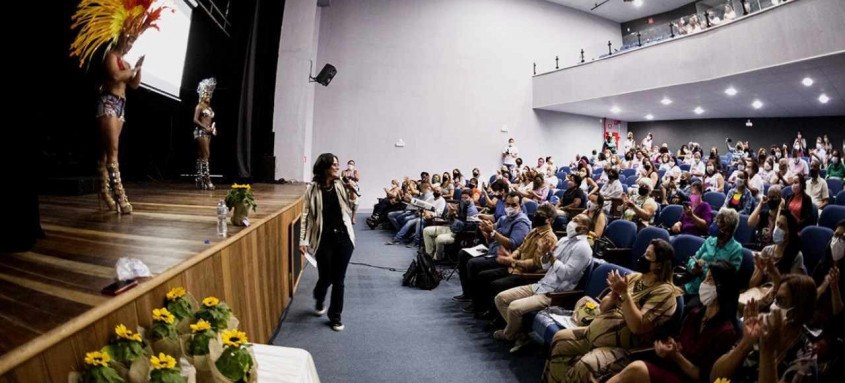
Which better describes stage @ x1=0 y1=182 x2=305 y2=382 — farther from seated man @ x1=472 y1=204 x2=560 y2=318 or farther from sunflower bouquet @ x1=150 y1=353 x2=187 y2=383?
seated man @ x1=472 y1=204 x2=560 y2=318

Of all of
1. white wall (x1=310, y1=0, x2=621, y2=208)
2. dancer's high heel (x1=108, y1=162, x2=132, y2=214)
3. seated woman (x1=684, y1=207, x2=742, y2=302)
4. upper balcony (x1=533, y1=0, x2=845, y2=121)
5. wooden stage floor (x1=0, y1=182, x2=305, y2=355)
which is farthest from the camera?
white wall (x1=310, y1=0, x2=621, y2=208)

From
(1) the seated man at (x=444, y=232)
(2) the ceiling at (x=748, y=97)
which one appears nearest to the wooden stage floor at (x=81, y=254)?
(1) the seated man at (x=444, y=232)

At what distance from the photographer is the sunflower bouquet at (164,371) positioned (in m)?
1.01

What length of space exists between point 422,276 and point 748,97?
397 inches

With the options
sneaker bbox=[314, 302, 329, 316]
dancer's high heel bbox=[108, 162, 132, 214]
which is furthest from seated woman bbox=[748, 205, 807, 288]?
dancer's high heel bbox=[108, 162, 132, 214]

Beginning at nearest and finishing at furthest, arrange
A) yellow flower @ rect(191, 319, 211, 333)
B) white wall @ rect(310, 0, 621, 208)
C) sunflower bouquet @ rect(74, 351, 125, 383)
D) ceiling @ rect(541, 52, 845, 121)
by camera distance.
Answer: sunflower bouquet @ rect(74, 351, 125, 383), yellow flower @ rect(191, 319, 211, 333), ceiling @ rect(541, 52, 845, 121), white wall @ rect(310, 0, 621, 208)

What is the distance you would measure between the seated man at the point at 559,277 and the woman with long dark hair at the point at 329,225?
129cm

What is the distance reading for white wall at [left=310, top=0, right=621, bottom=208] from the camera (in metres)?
11.0

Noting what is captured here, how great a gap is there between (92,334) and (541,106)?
13.3 m

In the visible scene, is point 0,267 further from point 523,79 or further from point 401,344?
point 523,79

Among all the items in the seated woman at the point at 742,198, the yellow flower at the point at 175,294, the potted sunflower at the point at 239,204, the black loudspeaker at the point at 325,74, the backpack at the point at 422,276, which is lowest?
the backpack at the point at 422,276

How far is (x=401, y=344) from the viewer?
3221mm

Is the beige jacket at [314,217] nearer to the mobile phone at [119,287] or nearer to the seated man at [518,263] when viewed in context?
the seated man at [518,263]

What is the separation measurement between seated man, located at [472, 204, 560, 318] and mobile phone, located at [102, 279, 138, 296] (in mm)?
2790
